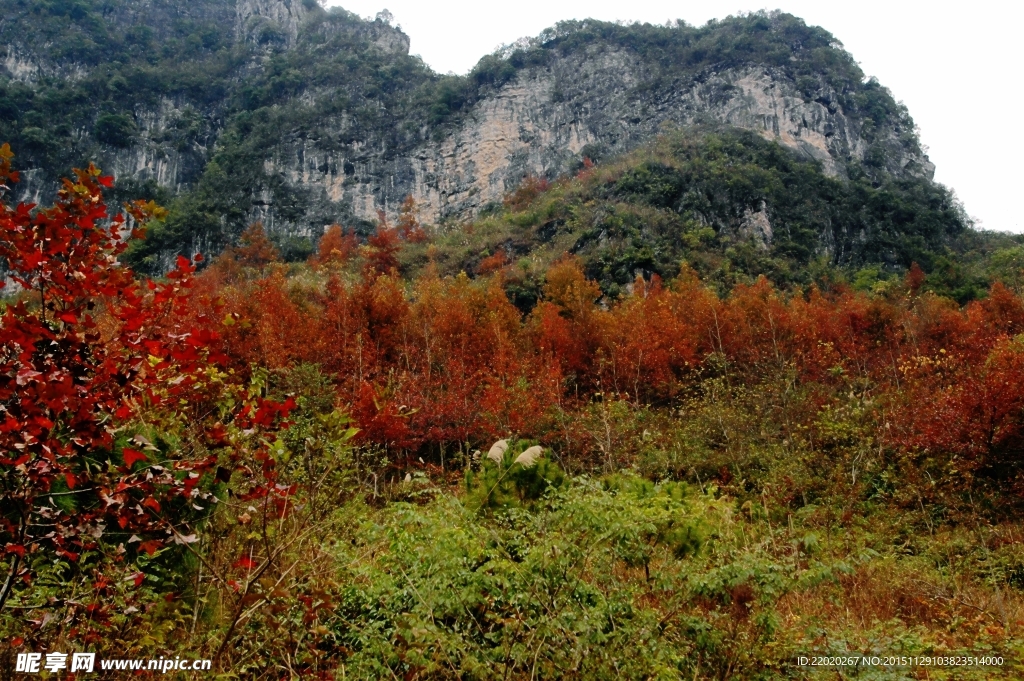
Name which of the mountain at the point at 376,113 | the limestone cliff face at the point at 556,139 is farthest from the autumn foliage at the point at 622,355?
the limestone cliff face at the point at 556,139

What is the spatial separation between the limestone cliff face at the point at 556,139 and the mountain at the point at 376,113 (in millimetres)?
167

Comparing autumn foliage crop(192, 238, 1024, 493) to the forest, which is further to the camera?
autumn foliage crop(192, 238, 1024, 493)

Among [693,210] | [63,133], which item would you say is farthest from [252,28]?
[693,210]

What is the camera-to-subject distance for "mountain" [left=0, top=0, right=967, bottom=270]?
167 feet

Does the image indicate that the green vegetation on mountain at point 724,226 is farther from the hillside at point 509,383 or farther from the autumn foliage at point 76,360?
the autumn foliage at point 76,360

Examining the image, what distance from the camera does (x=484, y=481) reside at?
8672 mm

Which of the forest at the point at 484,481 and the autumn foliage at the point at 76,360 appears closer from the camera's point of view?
the autumn foliage at the point at 76,360

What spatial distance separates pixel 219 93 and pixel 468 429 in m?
62.9

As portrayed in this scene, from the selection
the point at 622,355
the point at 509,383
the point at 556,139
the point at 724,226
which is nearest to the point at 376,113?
the point at 556,139

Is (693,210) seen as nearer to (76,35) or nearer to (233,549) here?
(233,549)

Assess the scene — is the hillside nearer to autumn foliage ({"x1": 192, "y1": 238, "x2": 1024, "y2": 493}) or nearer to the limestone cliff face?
autumn foliage ({"x1": 192, "y1": 238, "x2": 1024, "y2": 493})

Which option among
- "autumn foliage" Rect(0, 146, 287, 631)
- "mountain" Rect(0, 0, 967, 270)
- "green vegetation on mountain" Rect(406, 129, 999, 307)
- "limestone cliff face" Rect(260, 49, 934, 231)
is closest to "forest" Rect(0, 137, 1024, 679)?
"autumn foliage" Rect(0, 146, 287, 631)

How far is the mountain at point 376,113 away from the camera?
5084 centimetres

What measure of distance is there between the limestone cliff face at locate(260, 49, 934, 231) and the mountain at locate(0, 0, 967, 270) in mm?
167
